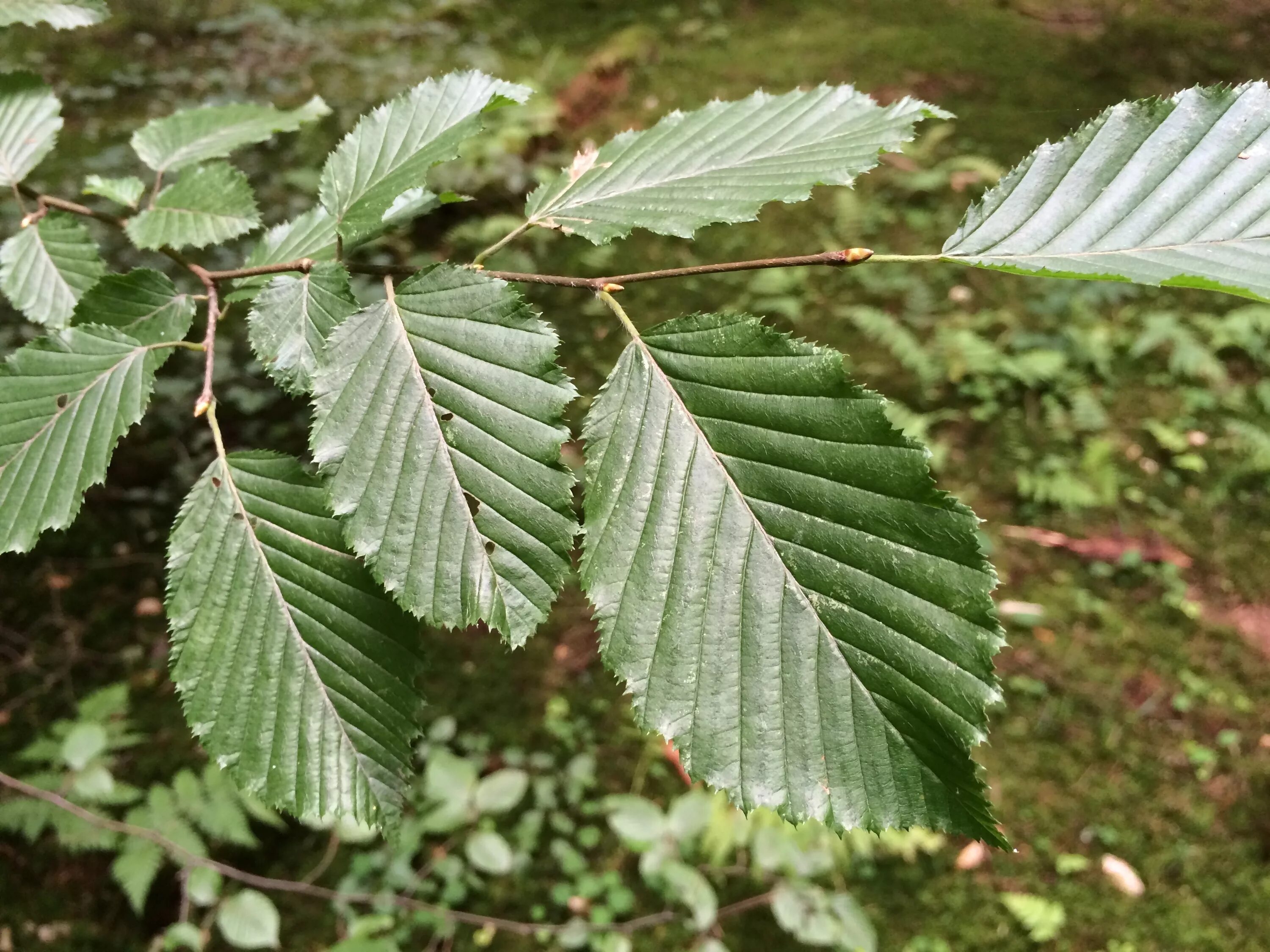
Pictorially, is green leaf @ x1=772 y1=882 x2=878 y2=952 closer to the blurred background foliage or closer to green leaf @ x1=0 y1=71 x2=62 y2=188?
the blurred background foliage

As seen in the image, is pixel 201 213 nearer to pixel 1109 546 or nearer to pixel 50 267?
pixel 50 267

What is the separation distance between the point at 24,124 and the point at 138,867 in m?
1.75

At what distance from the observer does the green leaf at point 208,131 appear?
1214 mm

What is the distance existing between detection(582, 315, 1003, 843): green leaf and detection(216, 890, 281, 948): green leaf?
1729mm

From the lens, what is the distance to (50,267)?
3.59ft

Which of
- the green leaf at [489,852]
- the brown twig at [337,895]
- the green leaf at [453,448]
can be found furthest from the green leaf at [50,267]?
the green leaf at [489,852]

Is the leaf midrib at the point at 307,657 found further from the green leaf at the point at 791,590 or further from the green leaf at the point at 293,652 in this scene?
the green leaf at the point at 791,590

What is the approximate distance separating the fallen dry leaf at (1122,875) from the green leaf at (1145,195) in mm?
2242

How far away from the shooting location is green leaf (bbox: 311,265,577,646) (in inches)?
24.5

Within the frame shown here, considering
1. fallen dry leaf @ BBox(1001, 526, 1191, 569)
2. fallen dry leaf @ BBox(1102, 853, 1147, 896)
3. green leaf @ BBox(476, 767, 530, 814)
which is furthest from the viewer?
fallen dry leaf @ BBox(1001, 526, 1191, 569)

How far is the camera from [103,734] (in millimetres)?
1942

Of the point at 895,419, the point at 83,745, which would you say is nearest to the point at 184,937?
the point at 83,745

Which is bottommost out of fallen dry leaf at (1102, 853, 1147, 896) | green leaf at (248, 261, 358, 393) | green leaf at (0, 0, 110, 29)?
fallen dry leaf at (1102, 853, 1147, 896)

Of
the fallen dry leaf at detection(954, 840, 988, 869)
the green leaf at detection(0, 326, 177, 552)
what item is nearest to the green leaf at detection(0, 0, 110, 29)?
the green leaf at detection(0, 326, 177, 552)
